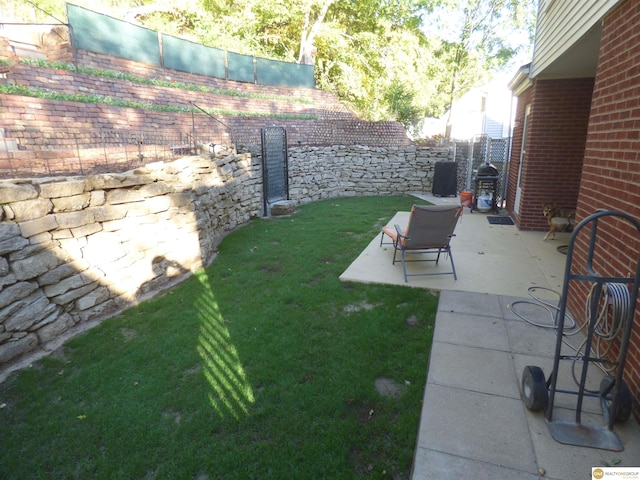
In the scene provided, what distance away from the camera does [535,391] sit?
2.34m

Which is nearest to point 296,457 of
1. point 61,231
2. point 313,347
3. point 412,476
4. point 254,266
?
point 412,476

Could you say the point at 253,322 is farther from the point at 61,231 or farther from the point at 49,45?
the point at 49,45

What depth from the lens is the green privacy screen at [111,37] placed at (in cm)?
942

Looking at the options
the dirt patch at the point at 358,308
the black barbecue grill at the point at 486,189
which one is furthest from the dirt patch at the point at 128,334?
the black barbecue grill at the point at 486,189

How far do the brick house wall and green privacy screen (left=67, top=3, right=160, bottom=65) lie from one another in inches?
401

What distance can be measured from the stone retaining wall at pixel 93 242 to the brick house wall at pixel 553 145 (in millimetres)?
5575

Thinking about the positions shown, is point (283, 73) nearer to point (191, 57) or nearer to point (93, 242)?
Answer: point (191, 57)

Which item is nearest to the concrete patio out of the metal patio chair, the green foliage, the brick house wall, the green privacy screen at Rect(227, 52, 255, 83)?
the metal patio chair

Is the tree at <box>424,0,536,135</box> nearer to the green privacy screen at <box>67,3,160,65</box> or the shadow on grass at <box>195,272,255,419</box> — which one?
the green privacy screen at <box>67,3,160,65</box>

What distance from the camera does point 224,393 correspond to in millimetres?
2688

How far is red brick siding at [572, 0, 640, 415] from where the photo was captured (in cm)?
255

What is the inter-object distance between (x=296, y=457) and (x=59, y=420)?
159 cm

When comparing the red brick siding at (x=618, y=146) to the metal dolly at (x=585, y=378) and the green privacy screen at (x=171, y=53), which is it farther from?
the green privacy screen at (x=171, y=53)

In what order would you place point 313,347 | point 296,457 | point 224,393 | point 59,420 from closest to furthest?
point 296,457 < point 59,420 < point 224,393 < point 313,347
